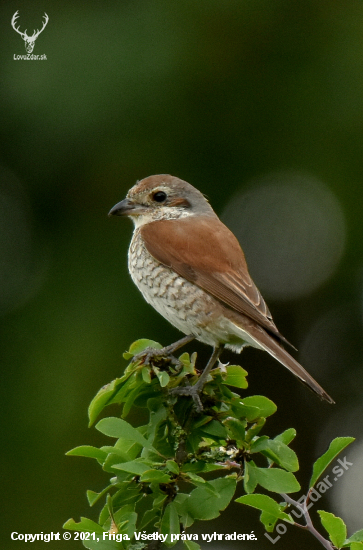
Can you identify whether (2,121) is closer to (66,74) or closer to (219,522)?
(66,74)

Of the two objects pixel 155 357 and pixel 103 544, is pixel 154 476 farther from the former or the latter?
pixel 155 357

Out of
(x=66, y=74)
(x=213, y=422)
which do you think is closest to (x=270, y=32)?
(x=66, y=74)

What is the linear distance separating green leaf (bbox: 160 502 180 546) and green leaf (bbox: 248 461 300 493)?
22 cm

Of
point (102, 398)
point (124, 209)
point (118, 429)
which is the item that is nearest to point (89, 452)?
point (118, 429)

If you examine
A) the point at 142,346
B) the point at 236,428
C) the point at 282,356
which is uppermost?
the point at 142,346

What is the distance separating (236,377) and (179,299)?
781 mm

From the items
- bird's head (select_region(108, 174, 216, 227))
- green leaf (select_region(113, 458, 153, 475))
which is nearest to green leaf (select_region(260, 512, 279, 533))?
green leaf (select_region(113, 458, 153, 475))

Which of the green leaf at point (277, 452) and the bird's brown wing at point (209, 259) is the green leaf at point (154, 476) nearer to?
the green leaf at point (277, 452)

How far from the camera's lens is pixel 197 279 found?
10.00 ft

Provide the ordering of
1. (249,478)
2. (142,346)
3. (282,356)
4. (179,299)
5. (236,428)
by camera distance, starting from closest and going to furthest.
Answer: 1. (249,478)
2. (236,428)
3. (142,346)
4. (282,356)
5. (179,299)

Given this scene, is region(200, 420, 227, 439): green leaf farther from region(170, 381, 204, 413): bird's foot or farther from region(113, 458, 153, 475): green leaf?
region(113, 458, 153, 475): green leaf

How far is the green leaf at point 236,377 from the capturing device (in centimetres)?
230

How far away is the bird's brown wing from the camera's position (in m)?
2.94

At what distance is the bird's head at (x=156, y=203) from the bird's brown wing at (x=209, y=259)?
0.14m
